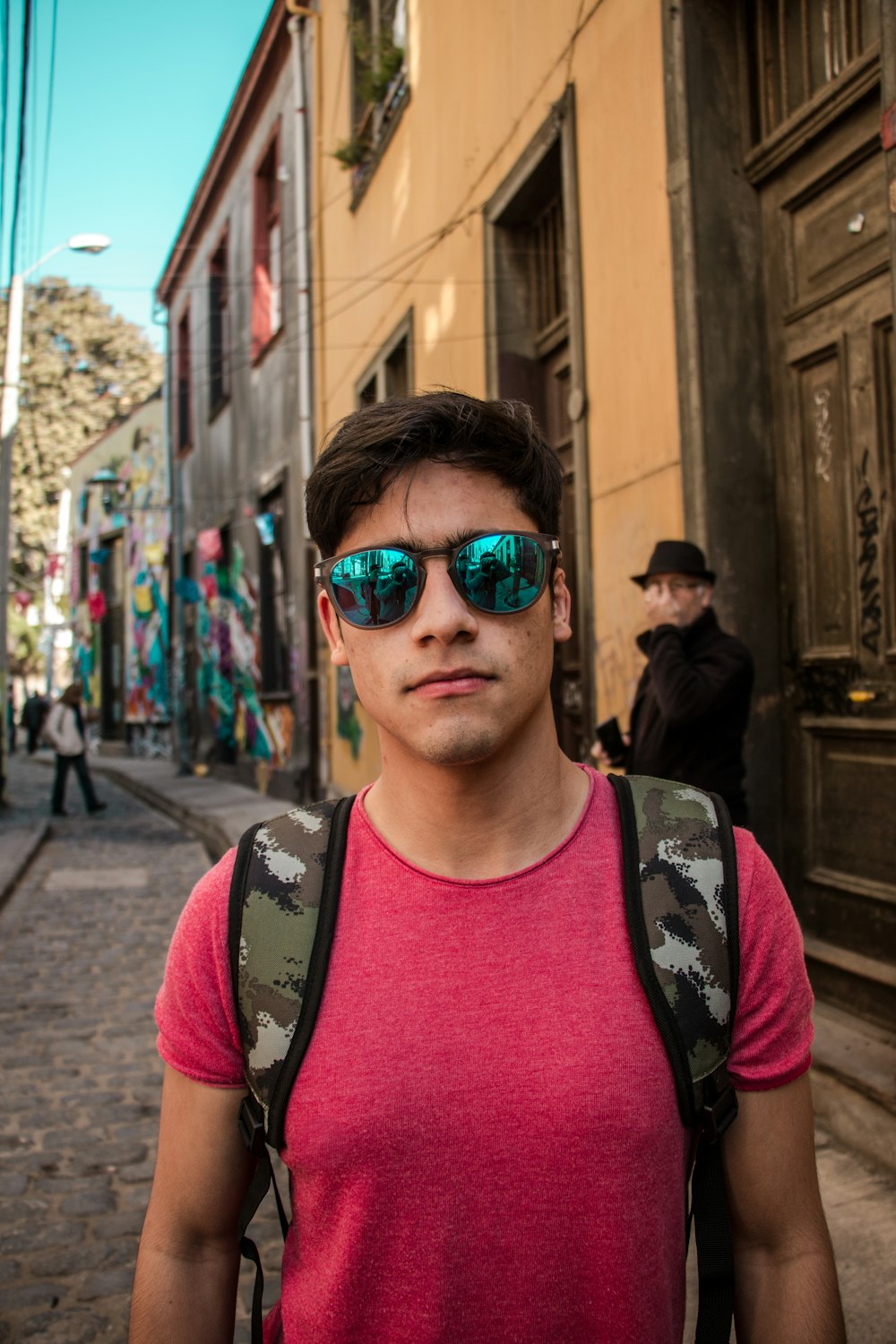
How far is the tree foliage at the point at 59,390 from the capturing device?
124ft

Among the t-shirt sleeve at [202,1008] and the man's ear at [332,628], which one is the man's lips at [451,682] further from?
the t-shirt sleeve at [202,1008]

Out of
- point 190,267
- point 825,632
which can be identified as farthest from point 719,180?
point 190,267

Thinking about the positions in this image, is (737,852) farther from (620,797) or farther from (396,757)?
(396,757)

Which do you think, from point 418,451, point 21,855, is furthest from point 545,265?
point 21,855

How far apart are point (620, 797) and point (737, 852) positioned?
0.58ft

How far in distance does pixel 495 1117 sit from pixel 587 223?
558cm

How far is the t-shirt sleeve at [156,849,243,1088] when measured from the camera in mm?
1409

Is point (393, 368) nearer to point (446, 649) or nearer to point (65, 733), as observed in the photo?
point (65, 733)

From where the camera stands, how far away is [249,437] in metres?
16.4

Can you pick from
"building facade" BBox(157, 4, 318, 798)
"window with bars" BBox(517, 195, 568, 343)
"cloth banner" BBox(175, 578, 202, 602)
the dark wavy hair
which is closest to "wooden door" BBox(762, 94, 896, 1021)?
"window with bars" BBox(517, 195, 568, 343)

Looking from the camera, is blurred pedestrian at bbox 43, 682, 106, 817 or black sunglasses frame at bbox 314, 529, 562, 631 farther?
blurred pedestrian at bbox 43, 682, 106, 817

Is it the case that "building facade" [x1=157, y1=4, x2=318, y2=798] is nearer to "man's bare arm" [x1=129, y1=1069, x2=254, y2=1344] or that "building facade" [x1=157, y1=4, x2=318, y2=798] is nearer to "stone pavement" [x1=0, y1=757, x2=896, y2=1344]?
"stone pavement" [x1=0, y1=757, x2=896, y2=1344]

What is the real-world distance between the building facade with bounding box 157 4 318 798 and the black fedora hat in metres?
9.19

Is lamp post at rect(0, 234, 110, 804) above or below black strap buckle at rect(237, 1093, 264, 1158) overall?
above
